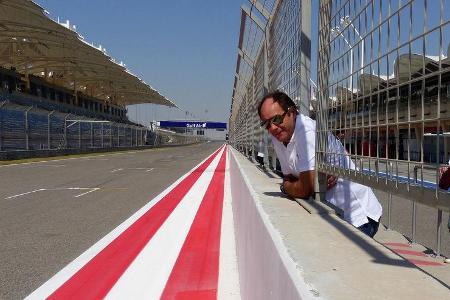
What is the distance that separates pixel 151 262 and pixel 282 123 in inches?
98.9

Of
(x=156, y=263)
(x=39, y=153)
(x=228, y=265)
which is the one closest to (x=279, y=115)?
(x=228, y=265)

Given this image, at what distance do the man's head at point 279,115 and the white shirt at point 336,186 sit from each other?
68mm

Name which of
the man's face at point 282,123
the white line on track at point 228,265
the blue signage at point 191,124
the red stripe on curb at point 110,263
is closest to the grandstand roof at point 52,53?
the red stripe on curb at point 110,263

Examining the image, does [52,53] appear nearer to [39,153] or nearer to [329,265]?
[39,153]

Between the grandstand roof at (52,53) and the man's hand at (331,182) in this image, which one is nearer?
the man's hand at (331,182)

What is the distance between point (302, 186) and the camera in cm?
338

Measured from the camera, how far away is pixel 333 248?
1980mm

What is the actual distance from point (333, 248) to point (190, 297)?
7.35 feet

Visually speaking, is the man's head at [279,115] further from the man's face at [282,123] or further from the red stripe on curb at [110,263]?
the red stripe on curb at [110,263]

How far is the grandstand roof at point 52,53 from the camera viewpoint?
33875 millimetres

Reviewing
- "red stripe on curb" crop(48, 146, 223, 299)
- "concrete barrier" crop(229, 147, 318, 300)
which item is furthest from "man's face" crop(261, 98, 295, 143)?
"red stripe on curb" crop(48, 146, 223, 299)

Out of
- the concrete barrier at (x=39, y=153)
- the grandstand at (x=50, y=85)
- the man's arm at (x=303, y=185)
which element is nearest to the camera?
the man's arm at (x=303, y=185)

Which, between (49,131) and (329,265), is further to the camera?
(49,131)

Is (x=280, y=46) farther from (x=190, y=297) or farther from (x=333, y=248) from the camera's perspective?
(x=333, y=248)
